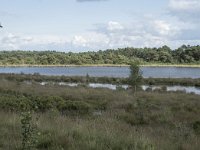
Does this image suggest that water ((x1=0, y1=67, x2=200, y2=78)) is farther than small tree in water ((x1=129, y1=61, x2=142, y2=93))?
Yes

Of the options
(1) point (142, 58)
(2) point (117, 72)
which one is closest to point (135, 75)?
(2) point (117, 72)

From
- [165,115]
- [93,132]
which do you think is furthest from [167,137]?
[165,115]

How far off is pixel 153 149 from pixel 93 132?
2.08 metres

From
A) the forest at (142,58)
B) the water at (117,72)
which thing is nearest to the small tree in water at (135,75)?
the water at (117,72)

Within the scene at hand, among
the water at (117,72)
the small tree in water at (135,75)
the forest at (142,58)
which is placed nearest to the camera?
the small tree in water at (135,75)

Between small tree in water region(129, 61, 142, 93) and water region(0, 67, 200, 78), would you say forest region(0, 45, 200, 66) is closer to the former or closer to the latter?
water region(0, 67, 200, 78)

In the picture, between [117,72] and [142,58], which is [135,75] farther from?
[142,58]

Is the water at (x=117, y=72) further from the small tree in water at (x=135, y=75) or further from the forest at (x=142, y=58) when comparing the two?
the small tree in water at (x=135, y=75)

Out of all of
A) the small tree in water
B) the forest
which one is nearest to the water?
the forest

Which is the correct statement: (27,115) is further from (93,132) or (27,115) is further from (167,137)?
(167,137)

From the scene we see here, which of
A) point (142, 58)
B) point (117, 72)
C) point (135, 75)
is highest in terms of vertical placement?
point (135, 75)

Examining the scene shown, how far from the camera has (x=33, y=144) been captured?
23.3ft

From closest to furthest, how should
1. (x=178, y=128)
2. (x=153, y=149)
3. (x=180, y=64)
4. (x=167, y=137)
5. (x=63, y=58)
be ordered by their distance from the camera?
(x=153, y=149)
(x=167, y=137)
(x=178, y=128)
(x=180, y=64)
(x=63, y=58)

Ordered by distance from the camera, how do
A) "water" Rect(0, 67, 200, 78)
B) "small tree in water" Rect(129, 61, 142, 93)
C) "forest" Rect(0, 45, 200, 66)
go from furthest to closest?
"forest" Rect(0, 45, 200, 66)
"water" Rect(0, 67, 200, 78)
"small tree in water" Rect(129, 61, 142, 93)
